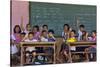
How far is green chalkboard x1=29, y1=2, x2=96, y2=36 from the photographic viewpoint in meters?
2.83

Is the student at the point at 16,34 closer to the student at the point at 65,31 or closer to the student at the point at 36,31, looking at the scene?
the student at the point at 36,31

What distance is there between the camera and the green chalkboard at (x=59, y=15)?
2.83m

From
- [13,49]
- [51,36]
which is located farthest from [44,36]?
[13,49]

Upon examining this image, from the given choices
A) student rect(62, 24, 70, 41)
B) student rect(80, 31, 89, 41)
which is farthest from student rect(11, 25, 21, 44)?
student rect(80, 31, 89, 41)

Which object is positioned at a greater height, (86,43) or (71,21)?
(71,21)

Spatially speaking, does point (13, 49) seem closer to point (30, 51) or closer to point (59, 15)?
point (30, 51)

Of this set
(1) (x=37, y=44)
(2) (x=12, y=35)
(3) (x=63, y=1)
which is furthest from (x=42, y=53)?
(3) (x=63, y=1)

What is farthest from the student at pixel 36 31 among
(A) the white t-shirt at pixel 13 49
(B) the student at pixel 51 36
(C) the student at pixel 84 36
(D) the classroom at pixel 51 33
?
(C) the student at pixel 84 36

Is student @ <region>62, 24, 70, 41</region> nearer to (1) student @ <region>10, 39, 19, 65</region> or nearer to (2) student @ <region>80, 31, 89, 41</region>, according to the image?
(2) student @ <region>80, 31, 89, 41</region>

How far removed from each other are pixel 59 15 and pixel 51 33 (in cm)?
18
